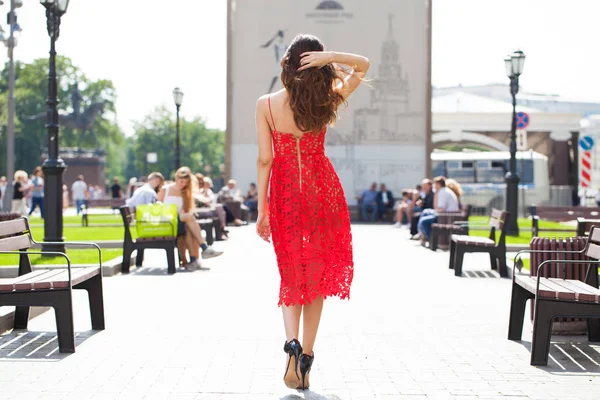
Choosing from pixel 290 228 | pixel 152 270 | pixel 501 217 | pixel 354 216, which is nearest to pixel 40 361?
pixel 290 228

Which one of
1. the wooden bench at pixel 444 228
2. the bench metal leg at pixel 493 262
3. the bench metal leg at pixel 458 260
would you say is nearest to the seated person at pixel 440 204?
the wooden bench at pixel 444 228

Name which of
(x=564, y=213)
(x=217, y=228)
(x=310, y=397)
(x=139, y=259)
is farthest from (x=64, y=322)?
(x=564, y=213)

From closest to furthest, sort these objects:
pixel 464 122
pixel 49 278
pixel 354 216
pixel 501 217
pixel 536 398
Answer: pixel 536 398 < pixel 49 278 < pixel 501 217 < pixel 354 216 < pixel 464 122

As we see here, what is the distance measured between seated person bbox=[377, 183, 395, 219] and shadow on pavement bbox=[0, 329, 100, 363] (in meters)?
27.4

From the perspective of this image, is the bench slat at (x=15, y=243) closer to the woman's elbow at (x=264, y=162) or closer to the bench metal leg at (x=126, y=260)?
the woman's elbow at (x=264, y=162)

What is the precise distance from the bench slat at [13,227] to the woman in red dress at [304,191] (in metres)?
2.76

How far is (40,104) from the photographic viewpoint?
79.8 m

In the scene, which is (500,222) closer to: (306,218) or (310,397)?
(306,218)

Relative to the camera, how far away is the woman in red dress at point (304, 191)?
5828mm

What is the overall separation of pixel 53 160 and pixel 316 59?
8.87m

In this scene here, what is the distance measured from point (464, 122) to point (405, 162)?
22288 mm

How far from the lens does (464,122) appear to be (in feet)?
189

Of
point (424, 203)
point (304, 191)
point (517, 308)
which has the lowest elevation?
point (517, 308)

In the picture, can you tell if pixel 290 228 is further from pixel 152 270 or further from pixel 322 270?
pixel 152 270
